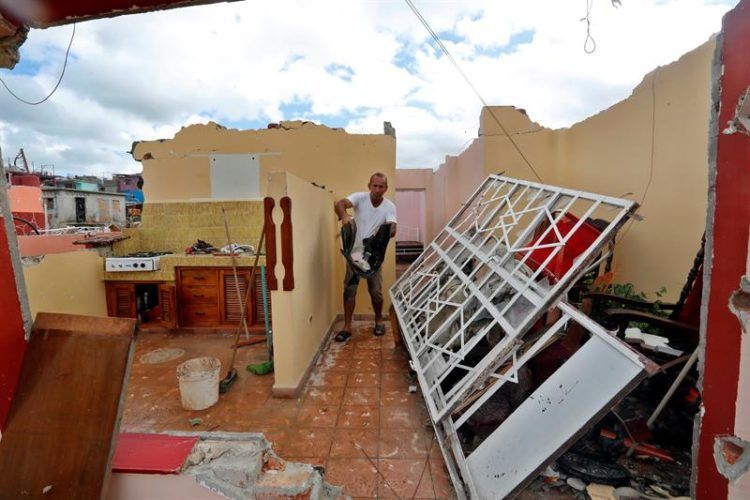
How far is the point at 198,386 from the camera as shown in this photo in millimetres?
3156

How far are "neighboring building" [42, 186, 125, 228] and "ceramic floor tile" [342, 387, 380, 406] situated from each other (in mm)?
21223

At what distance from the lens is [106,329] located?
4.95ft

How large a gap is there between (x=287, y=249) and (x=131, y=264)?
10.6 ft

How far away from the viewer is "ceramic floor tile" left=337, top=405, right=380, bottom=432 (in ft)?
9.59

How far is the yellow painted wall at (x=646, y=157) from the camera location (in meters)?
3.76

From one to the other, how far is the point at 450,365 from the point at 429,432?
0.62m

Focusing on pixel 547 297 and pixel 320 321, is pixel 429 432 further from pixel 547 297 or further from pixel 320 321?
pixel 320 321

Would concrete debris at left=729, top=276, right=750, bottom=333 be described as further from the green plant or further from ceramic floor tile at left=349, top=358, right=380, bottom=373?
ceramic floor tile at left=349, top=358, right=380, bottom=373

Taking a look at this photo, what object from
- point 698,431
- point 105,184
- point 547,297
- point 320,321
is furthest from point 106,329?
point 105,184

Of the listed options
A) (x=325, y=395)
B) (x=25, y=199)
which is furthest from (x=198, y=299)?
(x=25, y=199)

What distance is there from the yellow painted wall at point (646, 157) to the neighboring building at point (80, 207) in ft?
71.3

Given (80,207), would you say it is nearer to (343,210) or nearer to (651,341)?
(343,210)

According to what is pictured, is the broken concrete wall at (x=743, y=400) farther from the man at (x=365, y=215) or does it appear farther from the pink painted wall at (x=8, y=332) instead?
the man at (x=365, y=215)

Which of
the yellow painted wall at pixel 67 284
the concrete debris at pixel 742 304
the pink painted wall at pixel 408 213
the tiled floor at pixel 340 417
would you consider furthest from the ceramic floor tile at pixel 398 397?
the pink painted wall at pixel 408 213
